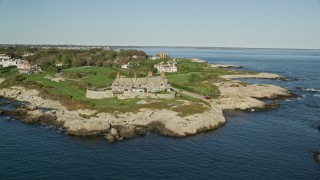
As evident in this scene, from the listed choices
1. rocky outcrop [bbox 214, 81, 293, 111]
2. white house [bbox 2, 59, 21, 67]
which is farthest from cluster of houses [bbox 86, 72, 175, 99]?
white house [bbox 2, 59, 21, 67]

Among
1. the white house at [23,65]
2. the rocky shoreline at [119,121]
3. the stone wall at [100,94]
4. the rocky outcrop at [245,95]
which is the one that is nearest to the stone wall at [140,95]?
the stone wall at [100,94]

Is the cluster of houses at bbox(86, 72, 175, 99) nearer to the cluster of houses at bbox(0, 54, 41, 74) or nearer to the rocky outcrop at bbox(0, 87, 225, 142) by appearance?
the rocky outcrop at bbox(0, 87, 225, 142)

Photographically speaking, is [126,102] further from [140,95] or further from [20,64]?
[20,64]

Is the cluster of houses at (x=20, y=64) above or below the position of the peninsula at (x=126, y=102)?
above

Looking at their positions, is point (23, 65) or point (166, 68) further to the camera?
point (166, 68)

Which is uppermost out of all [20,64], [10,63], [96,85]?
[20,64]

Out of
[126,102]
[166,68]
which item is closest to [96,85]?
[126,102]

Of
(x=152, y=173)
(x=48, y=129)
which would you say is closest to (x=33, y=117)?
(x=48, y=129)

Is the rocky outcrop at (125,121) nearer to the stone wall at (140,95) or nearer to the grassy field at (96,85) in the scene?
the grassy field at (96,85)
